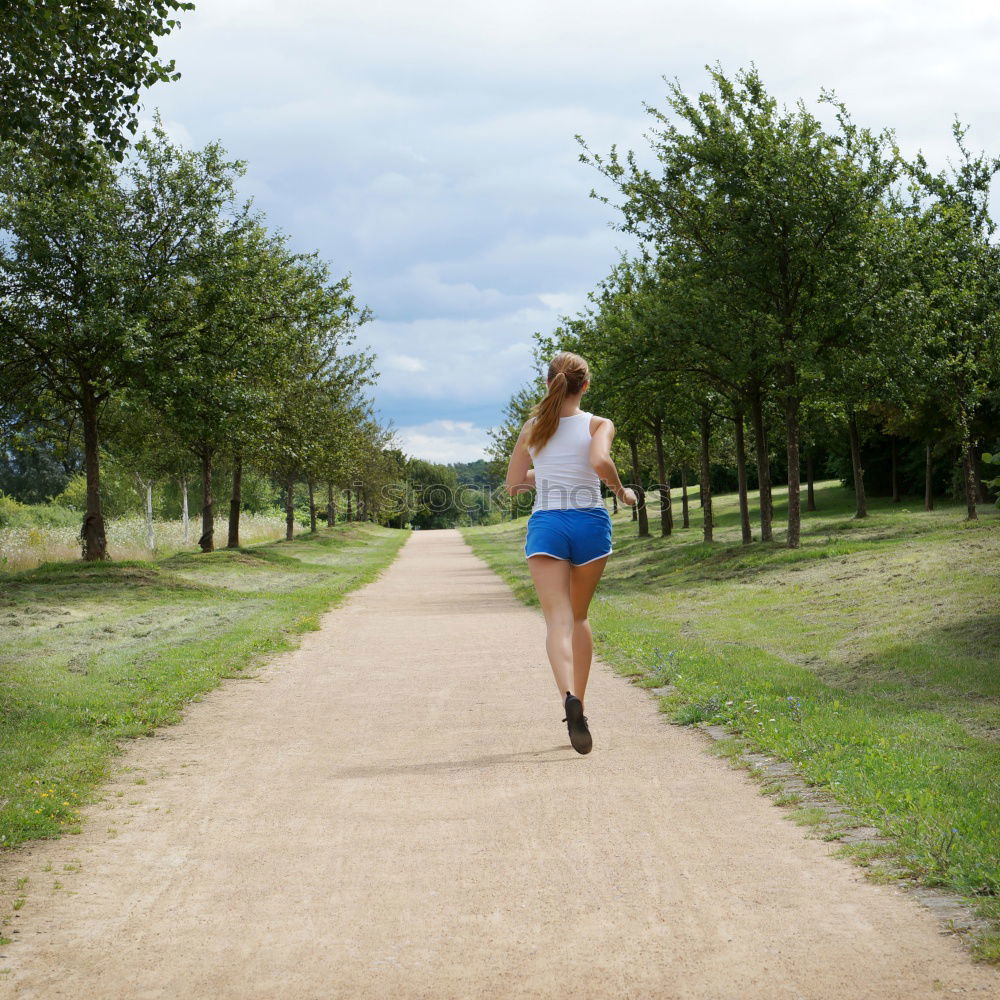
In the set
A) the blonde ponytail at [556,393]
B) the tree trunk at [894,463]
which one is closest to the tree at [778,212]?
the blonde ponytail at [556,393]

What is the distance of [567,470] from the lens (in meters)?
6.79

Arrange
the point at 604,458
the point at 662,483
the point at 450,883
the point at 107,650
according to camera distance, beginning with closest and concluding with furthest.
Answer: the point at 450,883
the point at 604,458
the point at 107,650
the point at 662,483

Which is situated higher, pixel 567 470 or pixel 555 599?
pixel 567 470

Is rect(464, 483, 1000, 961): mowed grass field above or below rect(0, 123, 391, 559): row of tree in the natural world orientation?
below

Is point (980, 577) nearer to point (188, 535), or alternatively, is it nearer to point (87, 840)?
point (87, 840)

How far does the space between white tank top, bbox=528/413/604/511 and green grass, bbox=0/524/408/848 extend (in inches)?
127

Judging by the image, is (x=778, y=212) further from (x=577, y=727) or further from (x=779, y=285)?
(x=577, y=727)

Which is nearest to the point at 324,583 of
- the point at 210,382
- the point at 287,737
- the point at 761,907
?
the point at 210,382

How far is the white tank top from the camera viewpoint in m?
6.73

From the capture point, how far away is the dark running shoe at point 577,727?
6.42 m

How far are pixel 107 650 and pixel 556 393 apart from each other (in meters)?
8.01

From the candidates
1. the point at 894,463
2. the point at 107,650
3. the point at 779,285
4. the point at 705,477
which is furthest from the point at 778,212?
the point at 894,463

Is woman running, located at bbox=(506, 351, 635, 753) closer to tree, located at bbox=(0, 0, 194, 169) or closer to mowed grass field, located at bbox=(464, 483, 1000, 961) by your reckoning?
mowed grass field, located at bbox=(464, 483, 1000, 961)

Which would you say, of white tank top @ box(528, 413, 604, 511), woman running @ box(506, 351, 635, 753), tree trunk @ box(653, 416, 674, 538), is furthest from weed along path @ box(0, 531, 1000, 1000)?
tree trunk @ box(653, 416, 674, 538)
